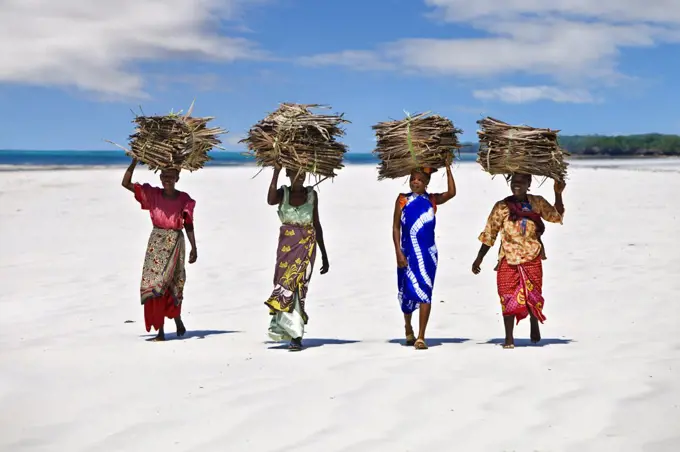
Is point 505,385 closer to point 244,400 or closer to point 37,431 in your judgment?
point 244,400

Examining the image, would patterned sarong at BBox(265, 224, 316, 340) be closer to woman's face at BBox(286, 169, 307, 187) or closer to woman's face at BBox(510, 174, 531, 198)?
woman's face at BBox(286, 169, 307, 187)

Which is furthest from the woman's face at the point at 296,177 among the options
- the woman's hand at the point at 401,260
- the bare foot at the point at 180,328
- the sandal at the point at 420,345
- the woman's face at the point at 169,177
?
the bare foot at the point at 180,328

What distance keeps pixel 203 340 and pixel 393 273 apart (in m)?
4.77

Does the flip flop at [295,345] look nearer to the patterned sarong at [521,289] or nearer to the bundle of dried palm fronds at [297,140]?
the bundle of dried palm fronds at [297,140]

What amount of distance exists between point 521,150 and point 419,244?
1114mm

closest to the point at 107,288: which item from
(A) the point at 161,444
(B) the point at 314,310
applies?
(B) the point at 314,310

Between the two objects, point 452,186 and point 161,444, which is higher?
point 452,186

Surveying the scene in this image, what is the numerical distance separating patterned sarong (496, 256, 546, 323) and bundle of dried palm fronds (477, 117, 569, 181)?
785mm

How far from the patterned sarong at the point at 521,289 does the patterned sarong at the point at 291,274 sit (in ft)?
5.37

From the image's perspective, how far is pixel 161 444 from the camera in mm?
4770

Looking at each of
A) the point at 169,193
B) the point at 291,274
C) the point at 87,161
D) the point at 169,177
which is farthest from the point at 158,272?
the point at 87,161

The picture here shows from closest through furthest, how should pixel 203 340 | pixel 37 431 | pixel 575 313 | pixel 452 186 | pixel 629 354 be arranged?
1. pixel 37 431
2. pixel 629 354
3. pixel 452 186
4. pixel 203 340
5. pixel 575 313

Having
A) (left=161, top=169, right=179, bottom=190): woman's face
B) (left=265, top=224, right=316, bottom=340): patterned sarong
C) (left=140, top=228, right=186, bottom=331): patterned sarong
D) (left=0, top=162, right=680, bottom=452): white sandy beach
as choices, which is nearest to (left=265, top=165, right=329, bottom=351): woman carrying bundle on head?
(left=265, top=224, right=316, bottom=340): patterned sarong

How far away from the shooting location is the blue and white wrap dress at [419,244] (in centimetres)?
718
